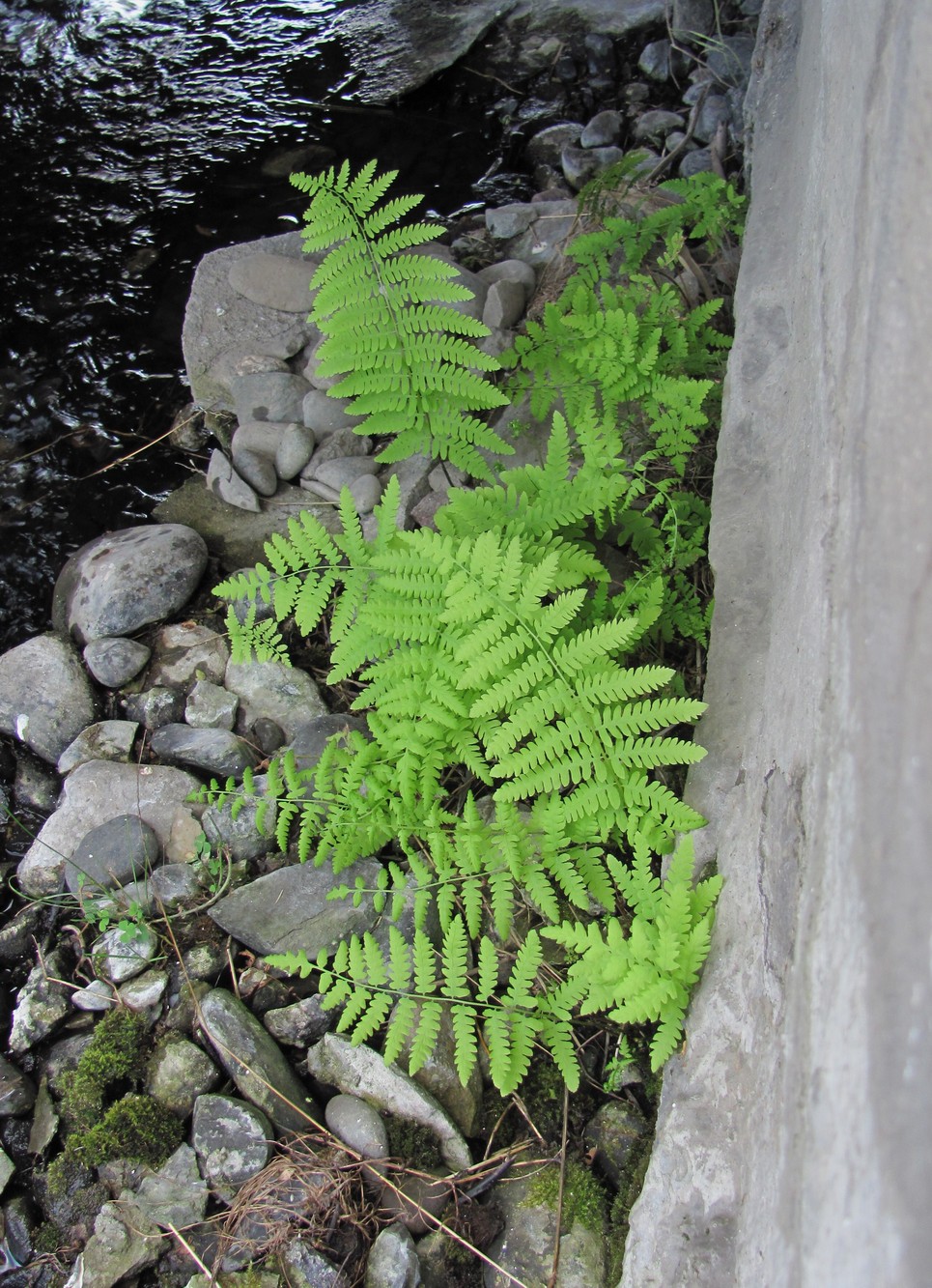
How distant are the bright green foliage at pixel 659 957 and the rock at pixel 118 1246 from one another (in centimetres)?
137

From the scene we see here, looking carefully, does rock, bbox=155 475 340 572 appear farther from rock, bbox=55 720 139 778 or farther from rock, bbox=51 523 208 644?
rock, bbox=55 720 139 778

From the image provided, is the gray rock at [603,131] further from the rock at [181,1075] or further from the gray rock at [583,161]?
the rock at [181,1075]

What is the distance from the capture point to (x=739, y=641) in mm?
2965

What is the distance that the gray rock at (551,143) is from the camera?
6332 millimetres

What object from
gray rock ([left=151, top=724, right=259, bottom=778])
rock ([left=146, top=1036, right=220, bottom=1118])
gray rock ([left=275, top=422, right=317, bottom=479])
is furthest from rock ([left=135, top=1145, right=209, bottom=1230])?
gray rock ([left=275, top=422, right=317, bottom=479])

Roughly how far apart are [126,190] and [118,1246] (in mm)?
5983

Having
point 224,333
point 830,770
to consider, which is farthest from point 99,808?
point 830,770

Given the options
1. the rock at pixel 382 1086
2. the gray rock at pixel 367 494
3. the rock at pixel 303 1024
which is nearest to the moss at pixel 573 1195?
the rock at pixel 382 1086

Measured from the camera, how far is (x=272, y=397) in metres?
4.95

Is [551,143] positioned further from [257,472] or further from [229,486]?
[229,486]

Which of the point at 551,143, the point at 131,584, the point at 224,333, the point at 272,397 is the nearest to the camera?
the point at 131,584

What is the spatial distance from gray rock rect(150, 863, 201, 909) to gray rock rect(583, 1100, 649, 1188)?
61.0 inches

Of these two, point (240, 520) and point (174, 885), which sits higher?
point (240, 520)

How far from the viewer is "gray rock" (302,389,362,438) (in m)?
4.79
